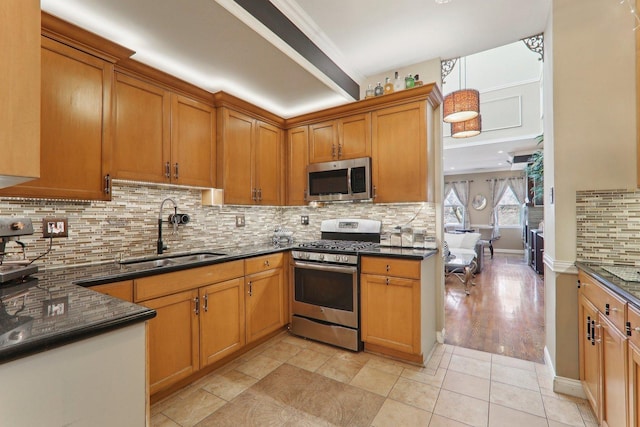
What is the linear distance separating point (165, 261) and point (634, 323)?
2917 mm

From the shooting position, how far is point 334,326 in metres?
2.76

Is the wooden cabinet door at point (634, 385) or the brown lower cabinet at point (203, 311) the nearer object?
the wooden cabinet door at point (634, 385)

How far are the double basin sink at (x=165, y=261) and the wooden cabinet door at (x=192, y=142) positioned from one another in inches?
26.4

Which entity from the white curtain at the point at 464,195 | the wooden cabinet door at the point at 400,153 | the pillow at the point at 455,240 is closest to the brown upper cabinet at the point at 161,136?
the wooden cabinet door at the point at 400,153

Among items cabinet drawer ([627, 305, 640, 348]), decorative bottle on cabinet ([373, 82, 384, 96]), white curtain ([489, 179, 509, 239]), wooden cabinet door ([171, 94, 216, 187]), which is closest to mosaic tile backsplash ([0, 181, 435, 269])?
wooden cabinet door ([171, 94, 216, 187])

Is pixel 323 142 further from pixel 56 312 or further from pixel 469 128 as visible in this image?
pixel 56 312

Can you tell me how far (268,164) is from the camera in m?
3.36

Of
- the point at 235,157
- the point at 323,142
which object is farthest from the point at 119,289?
the point at 323,142

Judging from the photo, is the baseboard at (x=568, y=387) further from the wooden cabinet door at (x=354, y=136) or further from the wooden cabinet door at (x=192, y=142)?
the wooden cabinet door at (x=192, y=142)

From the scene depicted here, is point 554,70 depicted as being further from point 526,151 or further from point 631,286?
point 526,151

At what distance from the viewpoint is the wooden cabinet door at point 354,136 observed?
3018 millimetres

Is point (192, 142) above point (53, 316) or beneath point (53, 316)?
above

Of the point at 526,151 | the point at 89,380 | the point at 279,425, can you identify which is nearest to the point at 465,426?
the point at 279,425

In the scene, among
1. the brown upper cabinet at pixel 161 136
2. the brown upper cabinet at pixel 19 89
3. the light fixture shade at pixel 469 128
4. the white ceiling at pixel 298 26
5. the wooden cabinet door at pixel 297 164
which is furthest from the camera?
the light fixture shade at pixel 469 128
